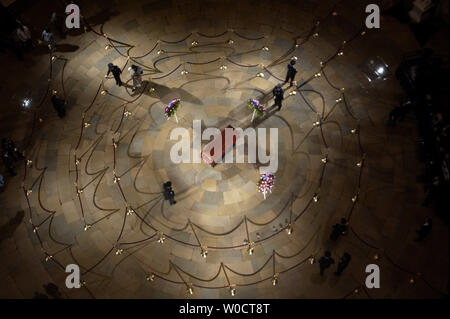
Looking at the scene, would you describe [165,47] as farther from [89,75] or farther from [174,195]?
[174,195]

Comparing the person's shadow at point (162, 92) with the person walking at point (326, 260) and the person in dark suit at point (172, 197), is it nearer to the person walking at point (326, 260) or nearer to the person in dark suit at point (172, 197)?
the person in dark suit at point (172, 197)

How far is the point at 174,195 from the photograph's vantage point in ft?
61.7

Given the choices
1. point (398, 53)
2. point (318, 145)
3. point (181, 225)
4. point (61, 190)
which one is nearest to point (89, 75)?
point (61, 190)

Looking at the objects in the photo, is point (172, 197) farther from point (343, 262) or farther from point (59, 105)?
point (343, 262)

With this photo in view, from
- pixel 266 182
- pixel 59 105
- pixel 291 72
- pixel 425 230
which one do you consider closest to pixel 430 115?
pixel 425 230

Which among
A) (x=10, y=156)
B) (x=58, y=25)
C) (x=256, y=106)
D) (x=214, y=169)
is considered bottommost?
(x=214, y=169)

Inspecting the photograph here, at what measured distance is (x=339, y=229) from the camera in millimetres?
16578

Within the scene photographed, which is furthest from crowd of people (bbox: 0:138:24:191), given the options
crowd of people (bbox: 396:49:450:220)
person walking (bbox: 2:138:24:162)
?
crowd of people (bbox: 396:49:450:220)

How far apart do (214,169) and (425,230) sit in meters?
9.55

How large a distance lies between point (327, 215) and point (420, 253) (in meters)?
4.15

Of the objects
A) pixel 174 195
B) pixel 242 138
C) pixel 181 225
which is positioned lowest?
pixel 181 225

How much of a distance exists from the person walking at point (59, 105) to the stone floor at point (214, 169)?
1.32 feet

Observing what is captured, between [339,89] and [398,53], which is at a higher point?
[398,53]

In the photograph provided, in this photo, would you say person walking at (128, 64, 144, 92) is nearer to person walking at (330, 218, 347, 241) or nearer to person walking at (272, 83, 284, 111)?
person walking at (272, 83, 284, 111)
